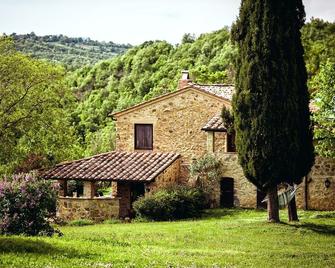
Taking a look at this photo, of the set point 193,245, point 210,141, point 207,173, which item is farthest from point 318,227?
point 210,141

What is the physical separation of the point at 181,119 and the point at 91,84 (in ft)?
119

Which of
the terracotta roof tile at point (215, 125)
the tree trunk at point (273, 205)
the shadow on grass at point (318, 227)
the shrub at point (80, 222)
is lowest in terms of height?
the shrub at point (80, 222)

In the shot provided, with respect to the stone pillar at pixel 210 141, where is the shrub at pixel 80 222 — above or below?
below

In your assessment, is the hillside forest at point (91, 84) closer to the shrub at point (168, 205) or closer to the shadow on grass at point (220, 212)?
the shadow on grass at point (220, 212)

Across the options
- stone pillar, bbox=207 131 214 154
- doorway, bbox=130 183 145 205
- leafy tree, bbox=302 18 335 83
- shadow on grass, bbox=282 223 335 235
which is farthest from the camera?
leafy tree, bbox=302 18 335 83

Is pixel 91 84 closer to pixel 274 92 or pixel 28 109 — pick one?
pixel 28 109

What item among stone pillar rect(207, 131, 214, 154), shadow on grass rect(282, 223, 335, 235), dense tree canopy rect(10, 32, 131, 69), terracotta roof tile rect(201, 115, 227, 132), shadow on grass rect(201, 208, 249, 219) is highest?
dense tree canopy rect(10, 32, 131, 69)

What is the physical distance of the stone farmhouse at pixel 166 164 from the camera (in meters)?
31.9

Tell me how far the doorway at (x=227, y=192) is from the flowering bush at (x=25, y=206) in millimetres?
15004

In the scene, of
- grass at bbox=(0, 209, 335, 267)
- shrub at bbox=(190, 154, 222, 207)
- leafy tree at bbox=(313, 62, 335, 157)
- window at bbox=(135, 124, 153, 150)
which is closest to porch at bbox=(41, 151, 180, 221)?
window at bbox=(135, 124, 153, 150)

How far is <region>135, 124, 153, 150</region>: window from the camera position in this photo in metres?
35.6

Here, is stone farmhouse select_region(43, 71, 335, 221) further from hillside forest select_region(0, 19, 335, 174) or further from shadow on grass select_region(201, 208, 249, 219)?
hillside forest select_region(0, 19, 335, 174)

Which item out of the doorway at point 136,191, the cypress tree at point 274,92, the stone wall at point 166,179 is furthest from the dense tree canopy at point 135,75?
the cypress tree at point 274,92

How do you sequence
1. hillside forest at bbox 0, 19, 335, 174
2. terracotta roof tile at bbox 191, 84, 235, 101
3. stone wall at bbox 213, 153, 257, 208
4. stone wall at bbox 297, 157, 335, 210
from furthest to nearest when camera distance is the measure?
1. terracotta roof tile at bbox 191, 84, 235, 101
2. stone wall at bbox 213, 153, 257, 208
3. hillside forest at bbox 0, 19, 335, 174
4. stone wall at bbox 297, 157, 335, 210
